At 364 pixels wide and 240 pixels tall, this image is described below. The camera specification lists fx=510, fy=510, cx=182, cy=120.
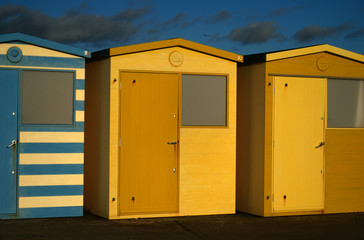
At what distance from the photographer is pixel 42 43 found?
816 cm

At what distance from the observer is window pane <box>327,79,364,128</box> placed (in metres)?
9.30

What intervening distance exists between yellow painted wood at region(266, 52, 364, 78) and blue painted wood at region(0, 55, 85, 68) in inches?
128

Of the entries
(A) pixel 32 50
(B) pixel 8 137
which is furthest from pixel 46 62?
(B) pixel 8 137

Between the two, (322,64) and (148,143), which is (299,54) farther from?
(148,143)

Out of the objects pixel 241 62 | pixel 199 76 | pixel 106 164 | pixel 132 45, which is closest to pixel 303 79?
pixel 241 62

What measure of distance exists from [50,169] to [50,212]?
692 millimetres

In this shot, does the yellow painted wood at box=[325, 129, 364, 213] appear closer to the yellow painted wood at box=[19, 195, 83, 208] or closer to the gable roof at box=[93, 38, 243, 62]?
the gable roof at box=[93, 38, 243, 62]

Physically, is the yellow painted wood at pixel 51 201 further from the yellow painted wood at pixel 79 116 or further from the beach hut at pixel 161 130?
the yellow painted wood at pixel 79 116

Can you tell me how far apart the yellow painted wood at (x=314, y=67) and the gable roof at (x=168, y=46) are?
697mm

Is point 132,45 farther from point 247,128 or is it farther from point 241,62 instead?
point 247,128

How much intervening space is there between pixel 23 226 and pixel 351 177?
578 cm

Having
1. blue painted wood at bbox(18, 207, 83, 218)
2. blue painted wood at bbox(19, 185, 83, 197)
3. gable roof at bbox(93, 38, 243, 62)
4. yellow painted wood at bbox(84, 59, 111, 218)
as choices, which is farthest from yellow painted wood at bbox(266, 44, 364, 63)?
blue painted wood at bbox(18, 207, 83, 218)

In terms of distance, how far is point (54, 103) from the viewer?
27.2ft

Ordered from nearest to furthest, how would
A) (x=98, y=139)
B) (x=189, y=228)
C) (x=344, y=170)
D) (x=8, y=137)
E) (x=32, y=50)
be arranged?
(x=189, y=228) → (x=8, y=137) → (x=32, y=50) → (x=98, y=139) → (x=344, y=170)
